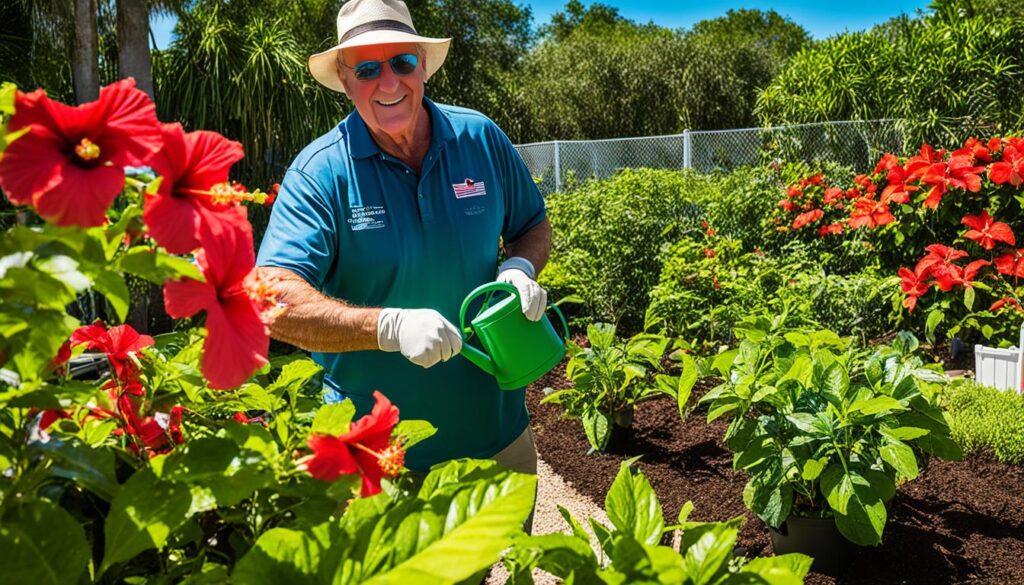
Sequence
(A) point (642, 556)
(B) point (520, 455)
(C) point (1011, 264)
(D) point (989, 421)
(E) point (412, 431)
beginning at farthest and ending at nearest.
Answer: (C) point (1011, 264) → (D) point (989, 421) → (B) point (520, 455) → (E) point (412, 431) → (A) point (642, 556)

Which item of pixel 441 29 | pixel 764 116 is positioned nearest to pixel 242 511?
pixel 764 116

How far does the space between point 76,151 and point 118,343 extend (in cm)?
45

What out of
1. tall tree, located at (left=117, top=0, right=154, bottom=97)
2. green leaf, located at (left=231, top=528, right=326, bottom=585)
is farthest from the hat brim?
tall tree, located at (left=117, top=0, right=154, bottom=97)

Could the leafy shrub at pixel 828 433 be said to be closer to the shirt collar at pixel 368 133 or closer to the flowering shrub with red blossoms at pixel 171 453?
the shirt collar at pixel 368 133

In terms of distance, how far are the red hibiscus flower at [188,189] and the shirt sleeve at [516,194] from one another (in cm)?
164

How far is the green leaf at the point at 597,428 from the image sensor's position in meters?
3.61

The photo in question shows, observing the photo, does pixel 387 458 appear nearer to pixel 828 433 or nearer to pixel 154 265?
pixel 154 265

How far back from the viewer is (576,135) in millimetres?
32000

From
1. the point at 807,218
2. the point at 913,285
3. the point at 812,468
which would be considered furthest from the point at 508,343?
the point at 807,218

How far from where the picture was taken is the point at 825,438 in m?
2.23

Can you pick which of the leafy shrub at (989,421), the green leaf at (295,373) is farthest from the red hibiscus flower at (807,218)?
the green leaf at (295,373)

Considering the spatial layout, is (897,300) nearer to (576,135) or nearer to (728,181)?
(728,181)

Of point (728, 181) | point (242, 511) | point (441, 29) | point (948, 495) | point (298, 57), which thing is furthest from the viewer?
point (441, 29)

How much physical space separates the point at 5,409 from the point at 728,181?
6803 millimetres
